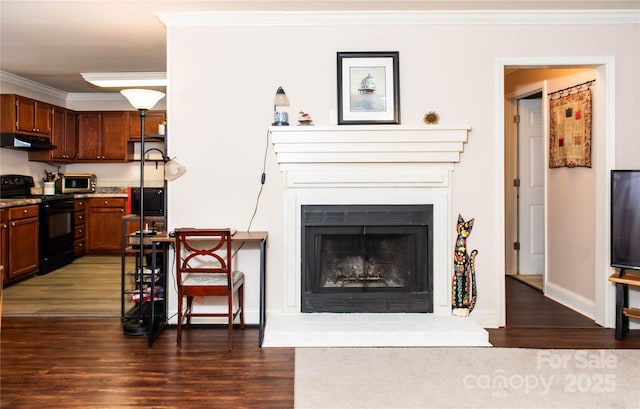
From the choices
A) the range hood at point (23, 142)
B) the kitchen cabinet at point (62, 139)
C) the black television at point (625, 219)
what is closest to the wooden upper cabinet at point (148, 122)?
the kitchen cabinet at point (62, 139)

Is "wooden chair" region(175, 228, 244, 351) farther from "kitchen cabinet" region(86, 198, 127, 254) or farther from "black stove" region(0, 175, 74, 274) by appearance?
"kitchen cabinet" region(86, 198, 127, 254)

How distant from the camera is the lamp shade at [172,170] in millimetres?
3641

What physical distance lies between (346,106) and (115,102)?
198 inches

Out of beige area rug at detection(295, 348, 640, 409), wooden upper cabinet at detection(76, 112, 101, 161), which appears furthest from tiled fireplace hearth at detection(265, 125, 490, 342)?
wooden upper cabinet at detection(76, 112, 101, 161)

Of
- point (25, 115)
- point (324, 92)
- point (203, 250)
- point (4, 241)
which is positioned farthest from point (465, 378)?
point (25, 115)

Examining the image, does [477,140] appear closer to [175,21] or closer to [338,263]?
[338,263]

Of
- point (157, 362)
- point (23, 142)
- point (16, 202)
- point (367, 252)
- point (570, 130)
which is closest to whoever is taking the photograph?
point (157, 362)

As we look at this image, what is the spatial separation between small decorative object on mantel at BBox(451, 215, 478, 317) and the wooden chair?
166 cm

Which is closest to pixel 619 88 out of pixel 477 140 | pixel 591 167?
pixel 591 167

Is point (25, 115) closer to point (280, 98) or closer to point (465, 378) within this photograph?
point (280, 98)

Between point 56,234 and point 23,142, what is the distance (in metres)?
1.22

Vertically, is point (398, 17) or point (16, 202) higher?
point (398, 17)

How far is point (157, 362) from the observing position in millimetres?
3023

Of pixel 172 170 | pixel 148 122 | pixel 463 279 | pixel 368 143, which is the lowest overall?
pixel 463 279
